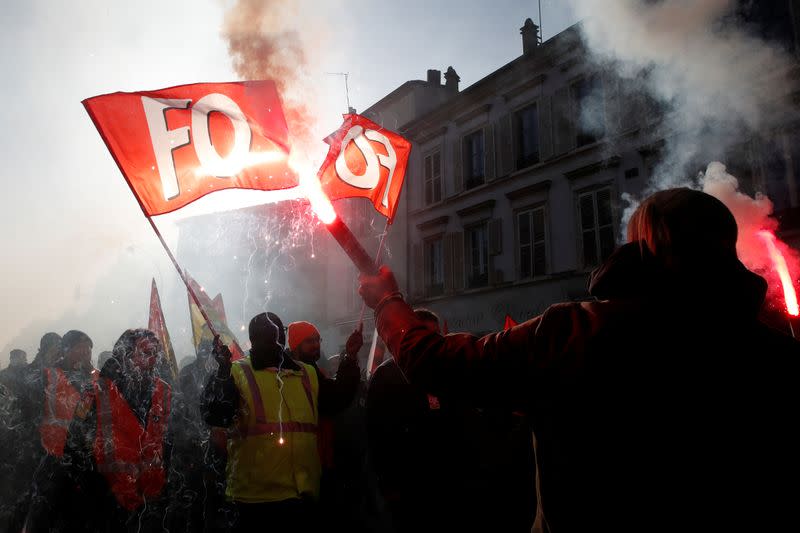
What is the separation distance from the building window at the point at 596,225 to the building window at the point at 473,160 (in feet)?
15.4

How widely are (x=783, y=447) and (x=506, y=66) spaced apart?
59.0 feet

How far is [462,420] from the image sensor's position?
3.68m

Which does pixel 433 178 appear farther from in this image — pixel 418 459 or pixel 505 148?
pixel 418 459

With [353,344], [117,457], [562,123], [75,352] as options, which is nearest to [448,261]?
[562,123]

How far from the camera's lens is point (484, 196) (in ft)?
60.3

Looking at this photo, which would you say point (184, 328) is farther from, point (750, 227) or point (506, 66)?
point (750, 227)

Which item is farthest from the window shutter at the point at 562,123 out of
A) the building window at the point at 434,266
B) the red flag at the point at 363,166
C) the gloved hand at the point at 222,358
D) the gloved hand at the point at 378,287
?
the gloved hand at the point at 378,287

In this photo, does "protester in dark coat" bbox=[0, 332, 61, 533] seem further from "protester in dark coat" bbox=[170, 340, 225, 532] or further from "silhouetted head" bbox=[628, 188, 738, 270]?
"silhouetted head" bbox=[628, 188, 738, 270]

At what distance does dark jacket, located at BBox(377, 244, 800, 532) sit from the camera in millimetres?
1165

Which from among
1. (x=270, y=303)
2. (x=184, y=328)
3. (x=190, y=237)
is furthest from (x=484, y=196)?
(x=184, y=328)

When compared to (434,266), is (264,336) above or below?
below

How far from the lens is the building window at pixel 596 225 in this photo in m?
14.3

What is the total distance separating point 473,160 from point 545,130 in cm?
347

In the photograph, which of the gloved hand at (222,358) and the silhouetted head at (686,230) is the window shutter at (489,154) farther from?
the silhouetted head at (686,230)
